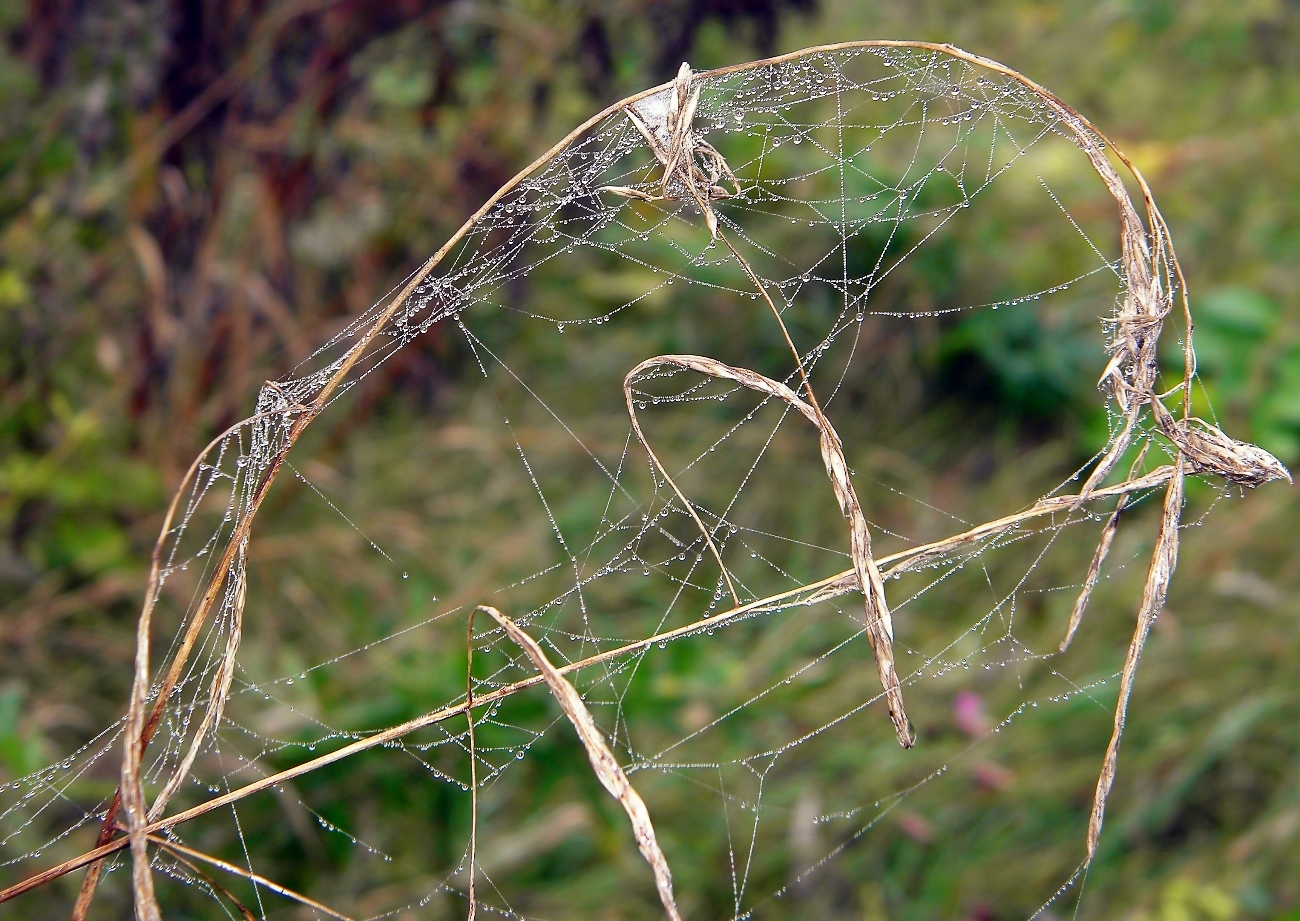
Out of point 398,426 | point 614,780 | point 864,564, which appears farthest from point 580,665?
point 398,426

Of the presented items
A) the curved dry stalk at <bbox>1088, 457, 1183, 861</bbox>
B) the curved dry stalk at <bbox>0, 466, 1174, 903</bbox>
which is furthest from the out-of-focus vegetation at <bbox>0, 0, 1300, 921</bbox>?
the curved dry stalk at <bbox>1088, 457, 1183, 861</bbox>

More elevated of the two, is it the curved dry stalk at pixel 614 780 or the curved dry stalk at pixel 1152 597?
the curved dry stalk at pixel 614 780

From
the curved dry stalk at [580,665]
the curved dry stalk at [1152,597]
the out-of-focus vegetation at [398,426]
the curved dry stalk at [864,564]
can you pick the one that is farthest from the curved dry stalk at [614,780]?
the out-of-focus vegetation at [398,426]

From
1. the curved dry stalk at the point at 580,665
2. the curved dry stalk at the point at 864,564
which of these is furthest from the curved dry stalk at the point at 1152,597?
the curved dry stalk at the point at 864,564

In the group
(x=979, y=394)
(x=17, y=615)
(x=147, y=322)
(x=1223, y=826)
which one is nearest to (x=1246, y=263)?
(x=979, y=394)

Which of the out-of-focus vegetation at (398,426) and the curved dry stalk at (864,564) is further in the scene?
the out-of-focus vegetation at (398,426)

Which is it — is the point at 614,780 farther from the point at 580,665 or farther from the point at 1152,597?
the point at 1152,597

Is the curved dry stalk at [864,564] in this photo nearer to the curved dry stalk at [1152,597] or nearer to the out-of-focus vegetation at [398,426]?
the curved dry stalk at [1152,597]

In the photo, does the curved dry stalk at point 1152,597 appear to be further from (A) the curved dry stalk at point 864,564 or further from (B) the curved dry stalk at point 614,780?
(B) the curved dry stalk at point 614,780
